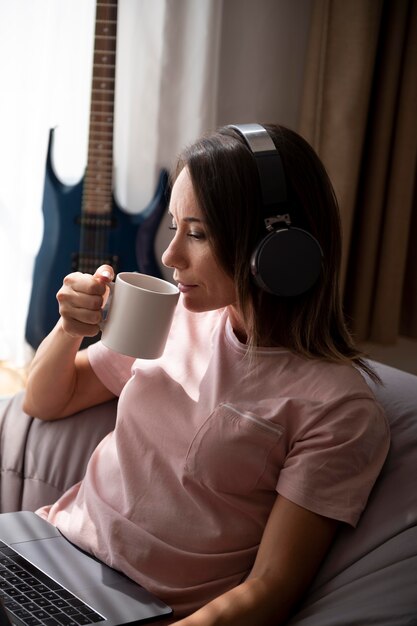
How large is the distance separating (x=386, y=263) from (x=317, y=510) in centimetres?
200

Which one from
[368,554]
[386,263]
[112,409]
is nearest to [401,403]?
[368,554]

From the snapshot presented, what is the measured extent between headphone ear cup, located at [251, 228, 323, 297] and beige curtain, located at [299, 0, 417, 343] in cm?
178

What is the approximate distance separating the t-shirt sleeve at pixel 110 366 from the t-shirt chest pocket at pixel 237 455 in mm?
242

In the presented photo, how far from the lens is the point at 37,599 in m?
1.10

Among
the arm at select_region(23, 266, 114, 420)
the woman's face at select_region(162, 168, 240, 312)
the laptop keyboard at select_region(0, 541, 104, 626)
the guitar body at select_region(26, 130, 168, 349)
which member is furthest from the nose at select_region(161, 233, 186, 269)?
the guitar body at select_region(26, 130, 168, 349)

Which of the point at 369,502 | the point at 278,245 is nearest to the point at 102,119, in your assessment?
the point at 278,245

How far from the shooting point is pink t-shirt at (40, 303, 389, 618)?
1.13 metres

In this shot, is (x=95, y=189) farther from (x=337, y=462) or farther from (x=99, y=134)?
(x=337, y=462)

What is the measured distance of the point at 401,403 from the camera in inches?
50.9

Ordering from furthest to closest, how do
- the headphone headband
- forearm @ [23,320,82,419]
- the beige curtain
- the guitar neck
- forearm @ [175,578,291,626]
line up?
the beige curtain → the guitar neck → forearm @ [23,320,82,419] → the headphone headband → forearm @ [175,578,291,626]

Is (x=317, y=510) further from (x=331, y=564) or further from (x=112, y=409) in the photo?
(x=112, y=409)

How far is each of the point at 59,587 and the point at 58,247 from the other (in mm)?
1569

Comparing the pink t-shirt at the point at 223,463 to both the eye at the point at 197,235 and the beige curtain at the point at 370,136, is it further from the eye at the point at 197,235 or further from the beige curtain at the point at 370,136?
the beige curtain at the point at 370,136

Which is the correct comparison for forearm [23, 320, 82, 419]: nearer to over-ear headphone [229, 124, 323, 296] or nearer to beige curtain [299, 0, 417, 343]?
over-ear headphone [229, 124, 323, 296]
